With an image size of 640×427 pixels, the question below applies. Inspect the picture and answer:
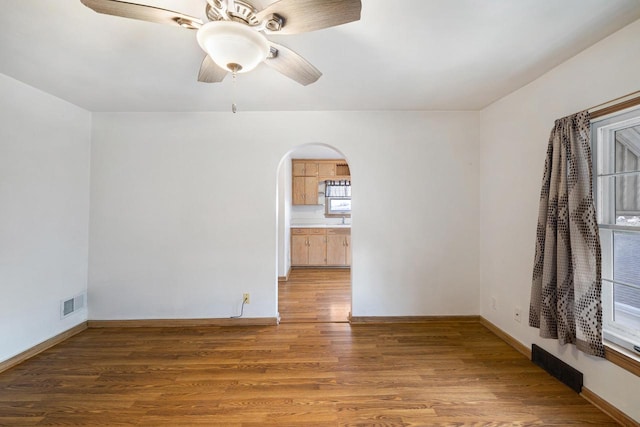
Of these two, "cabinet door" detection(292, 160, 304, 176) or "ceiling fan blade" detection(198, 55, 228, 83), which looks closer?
"ceiling fan blade" detection(198, 55, 228, 83)

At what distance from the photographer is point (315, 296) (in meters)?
3.78

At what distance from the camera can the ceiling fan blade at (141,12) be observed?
1033mm

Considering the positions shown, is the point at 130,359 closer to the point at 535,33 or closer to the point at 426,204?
the point at 426,204

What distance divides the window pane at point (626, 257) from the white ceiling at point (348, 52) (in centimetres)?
127

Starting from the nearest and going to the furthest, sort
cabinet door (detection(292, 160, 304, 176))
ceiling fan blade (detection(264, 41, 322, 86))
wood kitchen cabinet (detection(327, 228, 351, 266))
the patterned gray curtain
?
1. ceiling fan blade (detection(264, 41, 322, 86))
2. the patterned gray curtain
3. wood kitchen cabinet (detection(327, 228, 351, 266))
4. cabinet door (detection(292, 160, 304, 176))

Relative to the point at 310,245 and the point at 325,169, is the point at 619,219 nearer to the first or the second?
the point at 310,245

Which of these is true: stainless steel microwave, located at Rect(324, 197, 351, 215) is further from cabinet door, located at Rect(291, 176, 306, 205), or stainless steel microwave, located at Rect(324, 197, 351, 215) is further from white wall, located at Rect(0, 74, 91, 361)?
white wall, located at Rect(0, 74, 91, 361)

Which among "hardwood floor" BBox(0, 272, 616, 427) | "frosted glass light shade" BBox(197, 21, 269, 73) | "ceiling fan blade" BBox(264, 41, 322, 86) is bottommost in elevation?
"hardwood floor" BBox(0, 272, 616, 427)

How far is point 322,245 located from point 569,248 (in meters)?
4.02

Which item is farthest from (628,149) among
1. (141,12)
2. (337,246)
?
(337,246)

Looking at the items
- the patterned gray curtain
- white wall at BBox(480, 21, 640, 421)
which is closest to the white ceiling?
white wall at BBox(480, 21, 640, 421)

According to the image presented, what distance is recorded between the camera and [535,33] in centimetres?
156

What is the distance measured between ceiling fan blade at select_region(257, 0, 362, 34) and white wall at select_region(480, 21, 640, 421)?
173 centimetres

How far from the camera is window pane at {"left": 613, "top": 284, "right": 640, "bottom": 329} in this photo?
1.58 meters
